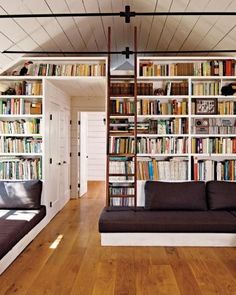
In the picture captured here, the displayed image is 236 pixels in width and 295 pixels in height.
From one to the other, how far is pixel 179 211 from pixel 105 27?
3.56 metres

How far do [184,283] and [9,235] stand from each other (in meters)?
1.97

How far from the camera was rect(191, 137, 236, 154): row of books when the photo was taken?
5094 mm

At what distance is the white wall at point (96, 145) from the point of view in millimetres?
11281

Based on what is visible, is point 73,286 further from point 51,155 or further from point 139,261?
point 51,155

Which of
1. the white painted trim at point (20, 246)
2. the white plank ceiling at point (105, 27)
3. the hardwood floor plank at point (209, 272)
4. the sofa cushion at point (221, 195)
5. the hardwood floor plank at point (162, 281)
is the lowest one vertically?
the hardwood floor plank at point (162, 281)

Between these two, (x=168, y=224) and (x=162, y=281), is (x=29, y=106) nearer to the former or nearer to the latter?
(x=168, y=224)

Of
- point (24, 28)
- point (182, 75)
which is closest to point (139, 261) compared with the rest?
point (182, 75)

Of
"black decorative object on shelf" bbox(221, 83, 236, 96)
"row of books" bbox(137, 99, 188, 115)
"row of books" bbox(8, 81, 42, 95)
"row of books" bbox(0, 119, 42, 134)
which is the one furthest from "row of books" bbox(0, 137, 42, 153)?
"black decorative object on shelf" bbox(221, 83, 236, 96)

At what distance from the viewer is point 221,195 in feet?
15.5

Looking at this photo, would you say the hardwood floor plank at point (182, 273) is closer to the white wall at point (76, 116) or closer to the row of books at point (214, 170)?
the row of books at point (214, 170)

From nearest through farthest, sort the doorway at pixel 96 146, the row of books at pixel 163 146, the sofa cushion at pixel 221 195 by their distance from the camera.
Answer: the sofa cushion at pixel 221 195 < the row of books at pixel 163 146 < the doorway at pixel 96 146

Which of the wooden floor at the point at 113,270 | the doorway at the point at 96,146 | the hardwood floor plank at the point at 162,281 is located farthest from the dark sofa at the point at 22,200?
the doorway at the point at 96,146

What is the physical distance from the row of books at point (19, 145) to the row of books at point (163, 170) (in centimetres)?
176

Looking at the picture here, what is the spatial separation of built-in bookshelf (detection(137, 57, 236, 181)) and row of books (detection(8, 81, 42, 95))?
5.62 ft
